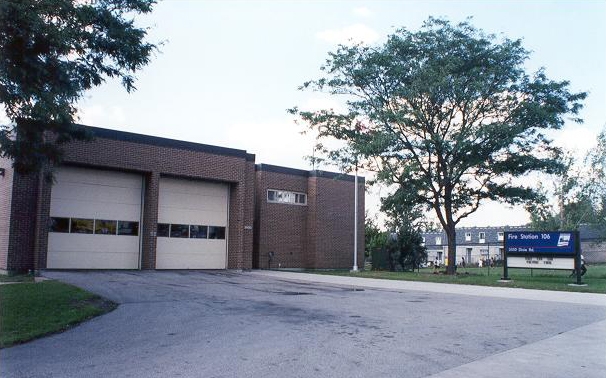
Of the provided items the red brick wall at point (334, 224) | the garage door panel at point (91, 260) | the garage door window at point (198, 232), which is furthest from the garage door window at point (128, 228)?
the red brick wall at point (334, 224)

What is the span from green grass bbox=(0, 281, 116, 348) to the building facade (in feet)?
22.6

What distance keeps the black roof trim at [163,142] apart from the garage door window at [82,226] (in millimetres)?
3924

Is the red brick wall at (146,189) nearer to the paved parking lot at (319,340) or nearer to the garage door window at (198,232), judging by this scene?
the garage door window at (198,232)

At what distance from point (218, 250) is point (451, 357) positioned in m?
22.6

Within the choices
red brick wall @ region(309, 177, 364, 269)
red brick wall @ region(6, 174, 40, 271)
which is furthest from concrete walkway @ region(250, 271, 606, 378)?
red brick wall @ region(309, 177, 364, 269)

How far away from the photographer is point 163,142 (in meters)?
26.4

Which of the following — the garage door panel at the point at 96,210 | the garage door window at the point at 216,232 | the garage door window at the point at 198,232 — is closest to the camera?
the garage door panel at the point at 96,210

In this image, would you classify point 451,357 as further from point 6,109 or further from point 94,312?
point 6,109

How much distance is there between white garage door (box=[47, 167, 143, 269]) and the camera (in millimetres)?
23844

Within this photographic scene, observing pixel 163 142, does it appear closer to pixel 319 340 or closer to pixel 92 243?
pixel 92 243

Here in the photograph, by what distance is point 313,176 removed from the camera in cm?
3434

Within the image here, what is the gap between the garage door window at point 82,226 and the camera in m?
24.3

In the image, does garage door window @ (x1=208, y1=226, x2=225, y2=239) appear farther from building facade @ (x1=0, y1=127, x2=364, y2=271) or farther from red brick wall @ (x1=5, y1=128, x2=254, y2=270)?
red brick wall @ (x1=5, y1=128, x2=254, y2=270)

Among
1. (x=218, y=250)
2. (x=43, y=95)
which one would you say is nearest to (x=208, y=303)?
(x=43, y=95)
